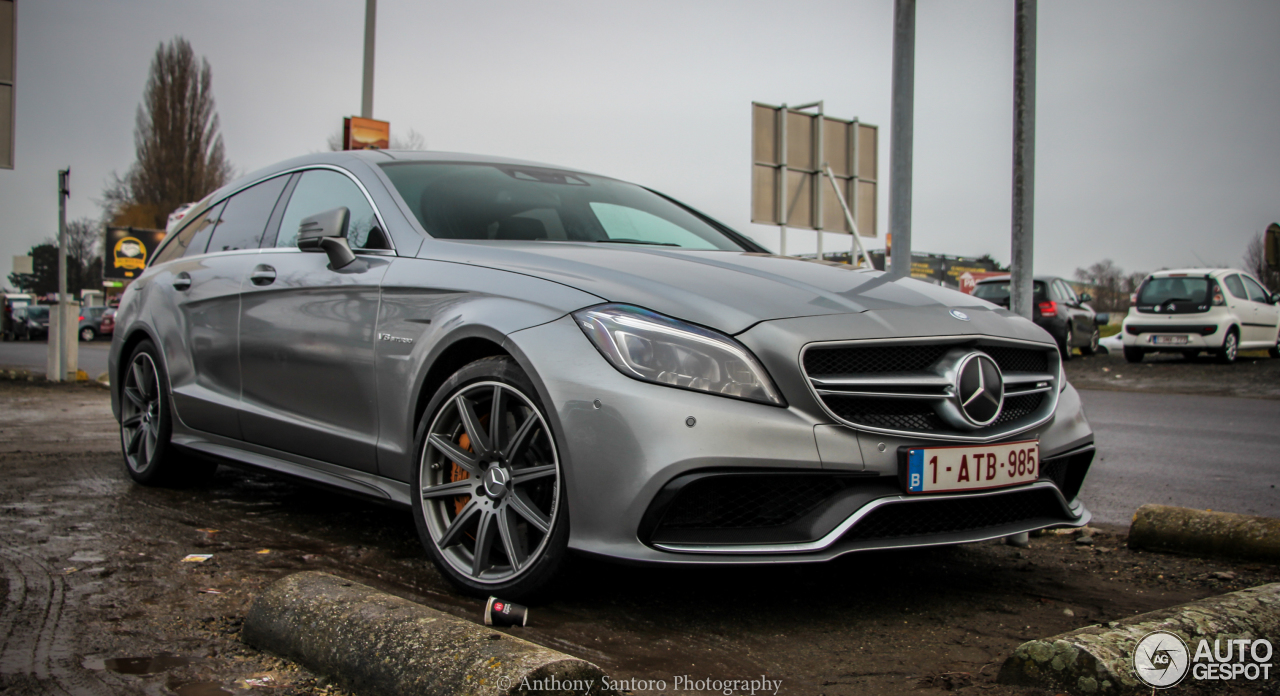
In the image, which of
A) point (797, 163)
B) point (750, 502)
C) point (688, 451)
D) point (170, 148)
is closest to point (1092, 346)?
point (797, 163)

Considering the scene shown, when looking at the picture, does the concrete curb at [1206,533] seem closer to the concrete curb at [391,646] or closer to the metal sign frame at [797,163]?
the concrete curb at [391,646]

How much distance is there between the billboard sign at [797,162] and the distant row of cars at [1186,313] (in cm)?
565

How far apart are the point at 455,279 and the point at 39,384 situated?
1311 cm

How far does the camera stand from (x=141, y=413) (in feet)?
18.0

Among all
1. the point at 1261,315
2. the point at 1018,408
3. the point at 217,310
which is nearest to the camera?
the point at 1018,408

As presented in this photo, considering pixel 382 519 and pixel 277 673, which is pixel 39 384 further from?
pixel 277 673

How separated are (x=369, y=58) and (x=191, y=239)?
8483 millimetres

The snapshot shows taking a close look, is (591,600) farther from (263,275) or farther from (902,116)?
(902,116)

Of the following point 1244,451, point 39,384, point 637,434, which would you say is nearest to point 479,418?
point 637,434

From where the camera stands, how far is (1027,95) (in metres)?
6.38

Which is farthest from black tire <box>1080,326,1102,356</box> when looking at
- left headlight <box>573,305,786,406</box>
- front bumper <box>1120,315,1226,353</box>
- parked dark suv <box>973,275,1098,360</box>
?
left headlight <box>573,305,786,406</box>

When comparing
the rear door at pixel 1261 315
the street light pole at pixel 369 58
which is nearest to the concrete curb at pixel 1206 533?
the street light pole at pixel 369 58

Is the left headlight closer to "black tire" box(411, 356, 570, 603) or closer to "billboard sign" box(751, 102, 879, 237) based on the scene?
"black tire" box(411, 356, 570, 603)

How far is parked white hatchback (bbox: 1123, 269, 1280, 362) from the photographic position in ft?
59.4
